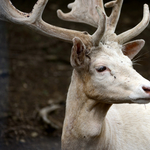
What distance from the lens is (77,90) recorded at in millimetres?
3188

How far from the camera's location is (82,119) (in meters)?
3.12

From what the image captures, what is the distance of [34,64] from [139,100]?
5439 millimetres

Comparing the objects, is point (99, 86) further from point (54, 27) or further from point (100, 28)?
point (54, 27)

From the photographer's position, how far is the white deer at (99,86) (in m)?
2.89

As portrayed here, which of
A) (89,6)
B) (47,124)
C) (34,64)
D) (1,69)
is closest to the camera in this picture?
(89,6)

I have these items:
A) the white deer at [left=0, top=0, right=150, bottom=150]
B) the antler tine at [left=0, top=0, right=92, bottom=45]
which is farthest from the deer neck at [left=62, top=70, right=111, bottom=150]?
the antler tine at [left=0, top=0, right=92, bottom=45]

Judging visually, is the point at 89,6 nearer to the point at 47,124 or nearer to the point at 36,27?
the point at 36,27

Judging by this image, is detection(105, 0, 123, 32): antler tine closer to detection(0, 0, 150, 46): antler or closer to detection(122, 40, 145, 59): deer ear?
detection(0, 0, 150, 46): antler

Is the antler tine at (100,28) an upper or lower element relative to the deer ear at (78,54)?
upper

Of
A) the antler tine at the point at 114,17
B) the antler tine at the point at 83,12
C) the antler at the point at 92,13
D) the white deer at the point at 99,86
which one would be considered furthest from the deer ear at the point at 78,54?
the antler tine at the point at 83,12

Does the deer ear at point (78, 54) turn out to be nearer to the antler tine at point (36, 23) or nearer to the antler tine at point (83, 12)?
the antler tine at point (36, 23)

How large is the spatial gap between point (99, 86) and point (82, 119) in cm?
40

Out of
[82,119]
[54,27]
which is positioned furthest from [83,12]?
[82,119]

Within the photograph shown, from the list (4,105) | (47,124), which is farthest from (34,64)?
(47,124)
